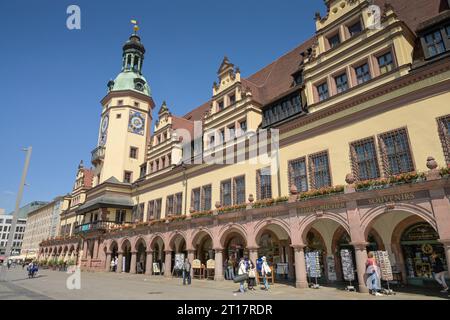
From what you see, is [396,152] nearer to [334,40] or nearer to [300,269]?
[300,269]

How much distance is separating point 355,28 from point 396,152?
30.1 ft

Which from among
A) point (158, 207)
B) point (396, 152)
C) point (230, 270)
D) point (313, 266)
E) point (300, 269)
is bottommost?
point (230, 270)

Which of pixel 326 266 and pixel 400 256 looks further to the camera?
pixel 326 266

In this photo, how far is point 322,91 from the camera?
20875 mm

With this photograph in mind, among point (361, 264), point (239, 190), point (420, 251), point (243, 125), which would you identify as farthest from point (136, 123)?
point (420, 251)

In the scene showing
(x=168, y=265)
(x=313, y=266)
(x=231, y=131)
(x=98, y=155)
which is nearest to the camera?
(x=313, y=266)

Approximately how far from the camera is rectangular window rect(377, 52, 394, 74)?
17.6 meters

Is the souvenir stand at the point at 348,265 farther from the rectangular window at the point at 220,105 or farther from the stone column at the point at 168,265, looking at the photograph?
the rectangular window at the point at 220,105

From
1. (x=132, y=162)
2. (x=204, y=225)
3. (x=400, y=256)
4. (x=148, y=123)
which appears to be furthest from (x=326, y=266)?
(x=148, y=123)

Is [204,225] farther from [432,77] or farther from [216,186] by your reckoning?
[432,77]

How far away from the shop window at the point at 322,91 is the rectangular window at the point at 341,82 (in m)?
0.74

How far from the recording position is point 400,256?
16703mm

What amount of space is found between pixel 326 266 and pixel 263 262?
170 inches
